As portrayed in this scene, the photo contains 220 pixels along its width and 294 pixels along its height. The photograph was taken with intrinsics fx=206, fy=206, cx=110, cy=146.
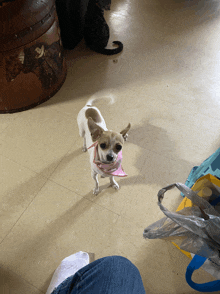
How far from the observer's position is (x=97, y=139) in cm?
153

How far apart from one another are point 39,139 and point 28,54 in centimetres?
86

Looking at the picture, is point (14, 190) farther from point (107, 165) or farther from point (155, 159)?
point (155, 159)

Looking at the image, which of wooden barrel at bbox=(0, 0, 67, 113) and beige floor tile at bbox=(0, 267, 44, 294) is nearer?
beige floor tile at bbox=(0, 267, 44, 294)

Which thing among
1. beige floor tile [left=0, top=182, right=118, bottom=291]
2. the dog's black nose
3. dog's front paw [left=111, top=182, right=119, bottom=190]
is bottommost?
beige floor tile [left=0, top=182, right=118, bottom=291]

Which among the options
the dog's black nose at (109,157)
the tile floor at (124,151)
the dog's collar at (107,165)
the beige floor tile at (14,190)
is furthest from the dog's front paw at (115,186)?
the beige floor tile at (14,190)

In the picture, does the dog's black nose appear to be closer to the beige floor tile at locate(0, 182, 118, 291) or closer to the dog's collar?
the dog's collar

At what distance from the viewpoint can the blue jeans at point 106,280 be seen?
3.22ft

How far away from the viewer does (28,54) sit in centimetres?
199

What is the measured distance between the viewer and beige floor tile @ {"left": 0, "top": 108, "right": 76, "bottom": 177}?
2131 mm

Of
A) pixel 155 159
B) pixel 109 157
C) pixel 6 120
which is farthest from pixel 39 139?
pixel 155 159

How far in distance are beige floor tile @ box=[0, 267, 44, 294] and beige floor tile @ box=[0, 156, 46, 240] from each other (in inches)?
11.6

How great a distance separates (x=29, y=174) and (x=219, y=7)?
405 centimetres

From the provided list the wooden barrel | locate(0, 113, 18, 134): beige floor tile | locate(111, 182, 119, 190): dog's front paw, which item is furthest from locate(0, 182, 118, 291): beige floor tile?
the wooden barrel

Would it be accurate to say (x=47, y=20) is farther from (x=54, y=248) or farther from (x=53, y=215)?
(x=54, y=248)
